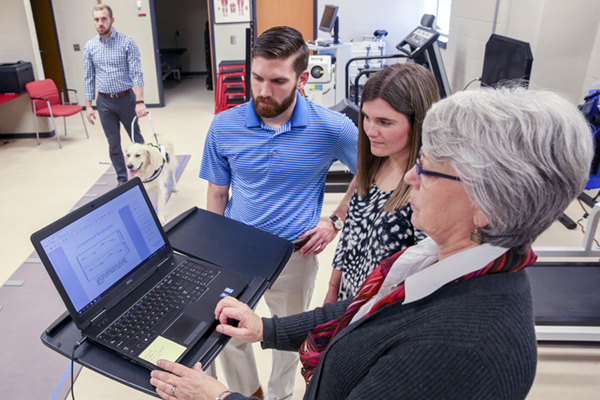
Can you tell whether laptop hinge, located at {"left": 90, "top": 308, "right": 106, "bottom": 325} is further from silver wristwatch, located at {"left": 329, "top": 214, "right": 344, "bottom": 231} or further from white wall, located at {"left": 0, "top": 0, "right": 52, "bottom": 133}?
white wall, located at {"left": 0, "top": 0, "right": 52, "bottom": 133}

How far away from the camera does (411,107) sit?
3.98 ft

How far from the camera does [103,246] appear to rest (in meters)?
1.00

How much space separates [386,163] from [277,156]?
0.42 metres

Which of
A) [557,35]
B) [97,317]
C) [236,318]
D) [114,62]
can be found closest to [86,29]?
[114,62]

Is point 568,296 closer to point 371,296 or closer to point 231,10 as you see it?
point 371,296

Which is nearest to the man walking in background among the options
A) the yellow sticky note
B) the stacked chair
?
the stacked chair

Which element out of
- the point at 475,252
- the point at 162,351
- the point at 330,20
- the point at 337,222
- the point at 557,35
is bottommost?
the point at 337,222

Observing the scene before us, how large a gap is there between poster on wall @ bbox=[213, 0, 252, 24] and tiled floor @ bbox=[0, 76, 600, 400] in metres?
1.38

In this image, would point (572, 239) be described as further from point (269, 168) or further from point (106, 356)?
point (106, 356)

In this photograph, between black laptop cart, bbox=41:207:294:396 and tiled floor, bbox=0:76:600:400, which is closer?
black laptop cart, bbox=41:207:294:396

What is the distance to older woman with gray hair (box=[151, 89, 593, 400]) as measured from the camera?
25.1 inches

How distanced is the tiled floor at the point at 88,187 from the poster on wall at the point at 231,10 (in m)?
1.38

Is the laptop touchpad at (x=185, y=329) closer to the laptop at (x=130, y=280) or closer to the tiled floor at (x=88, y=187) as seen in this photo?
the laptop at (x=130, y=280)

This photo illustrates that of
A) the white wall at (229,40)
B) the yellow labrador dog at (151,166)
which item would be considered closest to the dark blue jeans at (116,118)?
the yellow labrador dog at (151,166)
